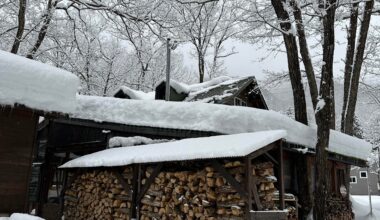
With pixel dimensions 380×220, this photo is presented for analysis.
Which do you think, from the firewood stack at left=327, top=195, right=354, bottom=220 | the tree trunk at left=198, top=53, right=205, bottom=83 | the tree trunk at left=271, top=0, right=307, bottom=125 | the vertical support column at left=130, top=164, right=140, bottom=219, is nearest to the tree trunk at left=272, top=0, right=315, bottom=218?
the tree trunk at left=271, top=0, right=307, bottom=125

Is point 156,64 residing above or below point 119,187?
above

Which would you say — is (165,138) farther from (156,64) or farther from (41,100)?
(156,64)

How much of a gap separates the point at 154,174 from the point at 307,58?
674cm

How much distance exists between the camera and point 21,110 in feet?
25.3

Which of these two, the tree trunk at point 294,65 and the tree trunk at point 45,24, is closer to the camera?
the tree trunk at point 294,65

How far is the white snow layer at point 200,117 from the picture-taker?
9945 millimetres

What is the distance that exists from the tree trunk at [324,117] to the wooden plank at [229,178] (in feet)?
12.7

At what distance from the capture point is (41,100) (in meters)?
7.54

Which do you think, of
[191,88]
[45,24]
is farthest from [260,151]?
[45,24]

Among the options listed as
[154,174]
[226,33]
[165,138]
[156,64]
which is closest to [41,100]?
[154,174]

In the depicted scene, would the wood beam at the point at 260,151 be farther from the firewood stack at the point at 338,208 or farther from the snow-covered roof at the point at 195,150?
the firewood stack at the point at 338,208

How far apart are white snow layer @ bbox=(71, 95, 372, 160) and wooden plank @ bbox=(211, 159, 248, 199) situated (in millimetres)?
2570

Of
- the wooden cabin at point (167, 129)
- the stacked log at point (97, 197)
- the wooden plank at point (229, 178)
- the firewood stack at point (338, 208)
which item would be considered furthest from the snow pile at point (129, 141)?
the firewood stack at point (338, 208)

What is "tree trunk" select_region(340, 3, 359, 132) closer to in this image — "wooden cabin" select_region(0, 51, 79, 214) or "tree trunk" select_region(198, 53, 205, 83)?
"wooden cabin" select_region(0, 51, 79, 214)
